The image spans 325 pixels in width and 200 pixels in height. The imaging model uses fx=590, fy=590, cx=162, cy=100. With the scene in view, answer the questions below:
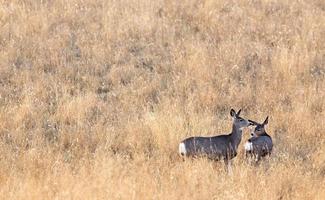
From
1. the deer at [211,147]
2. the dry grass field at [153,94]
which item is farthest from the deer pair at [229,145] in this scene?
the dry grass field at [153,94]

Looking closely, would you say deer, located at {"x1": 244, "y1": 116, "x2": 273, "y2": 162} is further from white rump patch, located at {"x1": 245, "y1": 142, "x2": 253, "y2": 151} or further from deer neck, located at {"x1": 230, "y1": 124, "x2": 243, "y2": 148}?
deer neck, located at {"x1": 230, "y1": 124, "x2": 243, "y2": 148}

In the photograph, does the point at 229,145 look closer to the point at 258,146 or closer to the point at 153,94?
the point at 258,146

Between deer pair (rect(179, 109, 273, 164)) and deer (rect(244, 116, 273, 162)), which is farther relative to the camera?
deer (rect(244, 116, 273, 162))

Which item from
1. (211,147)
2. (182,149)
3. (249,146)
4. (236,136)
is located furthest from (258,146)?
(182,149)

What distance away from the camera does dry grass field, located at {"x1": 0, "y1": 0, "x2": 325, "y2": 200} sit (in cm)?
700

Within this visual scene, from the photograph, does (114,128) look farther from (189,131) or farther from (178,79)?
(178,79)

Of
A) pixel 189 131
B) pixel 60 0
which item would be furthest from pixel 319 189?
pixel 60 0

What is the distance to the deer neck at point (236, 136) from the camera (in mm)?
8178

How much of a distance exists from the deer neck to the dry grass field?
0.84ft

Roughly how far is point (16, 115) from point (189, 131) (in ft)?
9.01

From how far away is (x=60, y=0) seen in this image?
14.4 metres

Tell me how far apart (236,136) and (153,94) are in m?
2.74

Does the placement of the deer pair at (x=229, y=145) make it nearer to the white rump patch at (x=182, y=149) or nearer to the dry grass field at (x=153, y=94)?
the white rump patch at (x=182, y=149)

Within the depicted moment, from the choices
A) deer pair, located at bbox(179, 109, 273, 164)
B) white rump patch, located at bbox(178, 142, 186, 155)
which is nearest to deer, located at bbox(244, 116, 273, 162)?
deer pair, located at bbox(179, 109, 273, 164)
